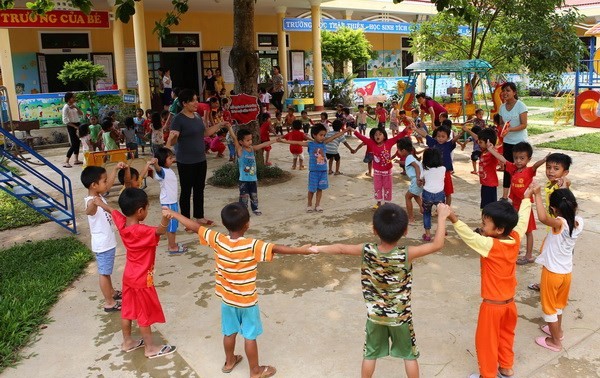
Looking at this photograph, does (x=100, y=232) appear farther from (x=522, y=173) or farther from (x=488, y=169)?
(x=488, y=169)

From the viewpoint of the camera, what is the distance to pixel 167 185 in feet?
18.5

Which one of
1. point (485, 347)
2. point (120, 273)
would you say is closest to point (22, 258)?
point (120, 273)

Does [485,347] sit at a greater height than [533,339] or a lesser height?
greater

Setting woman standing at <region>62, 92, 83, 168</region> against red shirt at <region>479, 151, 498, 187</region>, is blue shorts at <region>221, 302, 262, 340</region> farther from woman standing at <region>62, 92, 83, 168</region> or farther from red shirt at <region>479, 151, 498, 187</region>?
woman standing at <region>62, 92, 83, 168</region>

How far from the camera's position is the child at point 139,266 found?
3.51 metres

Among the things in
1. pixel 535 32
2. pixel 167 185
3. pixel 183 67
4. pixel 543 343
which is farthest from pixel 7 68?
pixel 543 343

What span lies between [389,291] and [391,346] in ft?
1.16

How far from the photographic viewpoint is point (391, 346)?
118 inches

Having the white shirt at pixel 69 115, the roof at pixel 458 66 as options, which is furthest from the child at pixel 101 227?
the roof at pixel 458 66

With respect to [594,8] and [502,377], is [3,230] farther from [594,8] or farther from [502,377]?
[594,8]

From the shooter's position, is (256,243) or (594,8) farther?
(594,8)

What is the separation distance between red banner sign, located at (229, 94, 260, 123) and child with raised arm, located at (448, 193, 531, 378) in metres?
5.94

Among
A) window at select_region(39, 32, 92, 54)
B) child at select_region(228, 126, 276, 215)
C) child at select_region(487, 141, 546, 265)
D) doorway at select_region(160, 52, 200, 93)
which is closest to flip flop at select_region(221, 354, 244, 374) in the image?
child at select_region(487, 141, 546, 265)

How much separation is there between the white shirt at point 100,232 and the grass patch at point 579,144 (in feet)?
31.8
